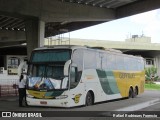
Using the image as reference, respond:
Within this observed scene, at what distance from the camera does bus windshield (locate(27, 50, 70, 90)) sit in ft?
61.8

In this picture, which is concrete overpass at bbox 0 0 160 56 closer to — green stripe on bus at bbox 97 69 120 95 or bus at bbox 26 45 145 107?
green stripe on bus at bbox 97 69 120 95

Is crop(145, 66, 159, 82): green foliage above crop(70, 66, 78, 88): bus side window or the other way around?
the other way around

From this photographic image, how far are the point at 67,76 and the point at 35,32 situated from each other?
1354 cm

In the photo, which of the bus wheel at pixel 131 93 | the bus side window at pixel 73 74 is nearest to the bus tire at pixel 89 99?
the bus side window at pixel 73 74

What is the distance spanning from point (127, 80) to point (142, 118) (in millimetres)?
11784

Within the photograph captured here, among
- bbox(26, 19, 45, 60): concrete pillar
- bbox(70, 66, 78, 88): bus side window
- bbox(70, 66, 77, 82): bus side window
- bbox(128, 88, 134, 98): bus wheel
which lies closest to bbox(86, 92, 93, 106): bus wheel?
bbox(70, 66, 78, 88): bus side window

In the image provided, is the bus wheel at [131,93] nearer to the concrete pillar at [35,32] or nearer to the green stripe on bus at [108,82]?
the green stripe on bus at [108,82]

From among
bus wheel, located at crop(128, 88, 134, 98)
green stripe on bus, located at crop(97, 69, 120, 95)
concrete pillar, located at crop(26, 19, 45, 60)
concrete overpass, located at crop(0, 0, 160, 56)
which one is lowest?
bus wheel, located at crop(128, 88, 134, 98)

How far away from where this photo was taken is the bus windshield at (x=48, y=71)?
61.8ft

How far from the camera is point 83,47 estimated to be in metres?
20.3

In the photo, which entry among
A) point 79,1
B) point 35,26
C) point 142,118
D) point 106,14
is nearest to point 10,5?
point 35,26

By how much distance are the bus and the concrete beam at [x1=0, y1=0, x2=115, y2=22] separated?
9.07 meters

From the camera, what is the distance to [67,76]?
61.6 ft

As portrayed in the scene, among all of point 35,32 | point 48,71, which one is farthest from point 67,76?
point 35,32
